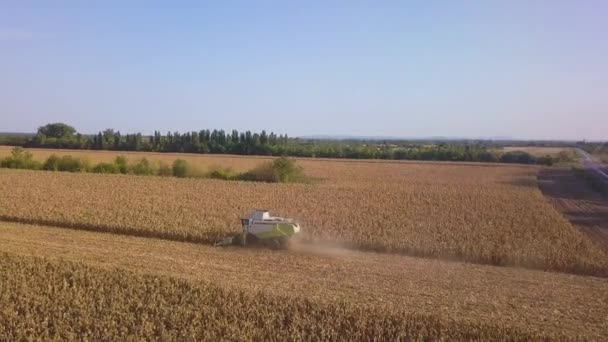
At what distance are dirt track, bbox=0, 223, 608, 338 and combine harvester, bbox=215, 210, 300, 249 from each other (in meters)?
0.53

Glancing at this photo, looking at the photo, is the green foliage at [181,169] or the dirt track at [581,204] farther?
the green foliage at [181,169]

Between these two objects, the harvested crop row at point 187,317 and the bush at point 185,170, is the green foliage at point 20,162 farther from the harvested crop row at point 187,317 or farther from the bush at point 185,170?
the harvested crop row at point 187,317

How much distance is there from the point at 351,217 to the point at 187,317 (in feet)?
40.3

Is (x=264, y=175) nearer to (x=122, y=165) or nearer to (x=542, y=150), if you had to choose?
(x=122, y=165)

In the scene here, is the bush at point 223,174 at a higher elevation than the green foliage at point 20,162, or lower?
lower

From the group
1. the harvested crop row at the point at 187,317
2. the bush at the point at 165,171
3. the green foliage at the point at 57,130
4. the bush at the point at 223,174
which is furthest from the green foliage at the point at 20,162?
the green foliage at the point at 57,130

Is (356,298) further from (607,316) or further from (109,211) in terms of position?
(109,211)

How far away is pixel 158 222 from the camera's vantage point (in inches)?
721

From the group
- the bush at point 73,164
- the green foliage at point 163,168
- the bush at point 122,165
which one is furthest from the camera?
the bush at point 73,164

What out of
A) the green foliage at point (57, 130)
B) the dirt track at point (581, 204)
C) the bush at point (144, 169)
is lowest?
the dirt track at point (581, 204)

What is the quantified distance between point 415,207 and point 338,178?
22.1m

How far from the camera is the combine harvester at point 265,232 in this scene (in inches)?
607

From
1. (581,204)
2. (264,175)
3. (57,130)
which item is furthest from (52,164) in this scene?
(57,130)

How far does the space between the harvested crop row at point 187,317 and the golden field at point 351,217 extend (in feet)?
21.9
